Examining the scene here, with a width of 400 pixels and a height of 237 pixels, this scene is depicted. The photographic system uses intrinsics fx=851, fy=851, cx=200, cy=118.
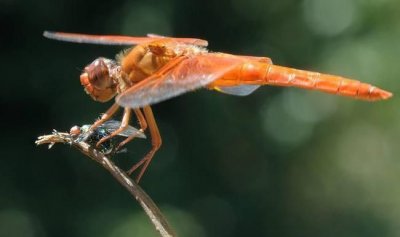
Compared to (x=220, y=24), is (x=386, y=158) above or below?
below

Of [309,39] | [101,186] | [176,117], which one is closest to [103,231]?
[101,186]

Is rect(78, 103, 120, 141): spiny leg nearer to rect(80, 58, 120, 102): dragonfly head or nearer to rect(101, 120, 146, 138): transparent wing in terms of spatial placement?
rect(101, 120, 146, 138): transparent wing

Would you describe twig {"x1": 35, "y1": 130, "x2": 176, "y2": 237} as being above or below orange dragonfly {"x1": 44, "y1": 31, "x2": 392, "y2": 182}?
below

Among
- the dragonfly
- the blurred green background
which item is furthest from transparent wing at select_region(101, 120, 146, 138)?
the blurred green background

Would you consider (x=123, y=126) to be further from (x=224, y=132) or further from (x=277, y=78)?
(x=224, y=132)

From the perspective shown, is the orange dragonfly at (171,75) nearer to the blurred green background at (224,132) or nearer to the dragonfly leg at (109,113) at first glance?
the dragonfly leg at (109,113)

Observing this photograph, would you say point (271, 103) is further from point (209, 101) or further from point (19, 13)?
point (19, 13)

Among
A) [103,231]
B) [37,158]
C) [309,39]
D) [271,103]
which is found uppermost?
[309,39]

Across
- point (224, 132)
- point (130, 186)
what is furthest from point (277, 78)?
A: point (224, 132)
